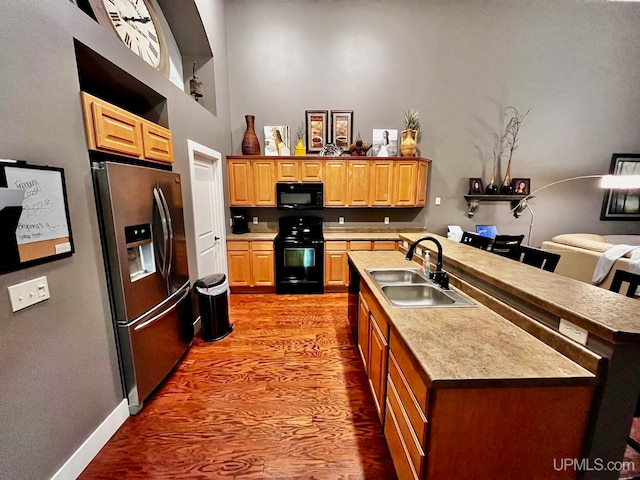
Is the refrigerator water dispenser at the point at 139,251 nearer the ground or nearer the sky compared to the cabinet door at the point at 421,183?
nearer the ground

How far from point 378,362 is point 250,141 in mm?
3618

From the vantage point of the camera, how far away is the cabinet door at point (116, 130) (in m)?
1.57

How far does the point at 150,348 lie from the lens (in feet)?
6.40

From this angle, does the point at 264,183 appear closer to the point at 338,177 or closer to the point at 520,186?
the point at 338,177

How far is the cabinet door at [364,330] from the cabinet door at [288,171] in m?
→ 2.46

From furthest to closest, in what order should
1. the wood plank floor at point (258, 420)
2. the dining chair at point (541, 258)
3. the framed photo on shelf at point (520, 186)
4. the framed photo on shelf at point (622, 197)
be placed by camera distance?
the framed photo on shelf at point (622, 197) < the framed photo on shelf at point (520, 186) < the dining chair at point (541, 258) < the wood plank floor at point (258, 420)

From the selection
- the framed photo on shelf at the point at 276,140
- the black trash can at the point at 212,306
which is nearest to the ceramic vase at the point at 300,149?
the framed photo on shelf at the point at 276,140

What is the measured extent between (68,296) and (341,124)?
4.03 m

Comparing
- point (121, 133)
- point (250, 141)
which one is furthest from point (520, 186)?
point (121, 133)

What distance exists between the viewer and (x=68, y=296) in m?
1.43

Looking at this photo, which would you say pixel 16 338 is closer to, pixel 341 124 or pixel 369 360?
pixel 369 360

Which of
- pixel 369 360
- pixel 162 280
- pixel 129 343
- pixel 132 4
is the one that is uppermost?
pixel 132 4

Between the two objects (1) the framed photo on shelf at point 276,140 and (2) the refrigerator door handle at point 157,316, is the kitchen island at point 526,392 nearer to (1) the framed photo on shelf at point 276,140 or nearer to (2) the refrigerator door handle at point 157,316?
(2) the refrigerator door handle at point 157,316

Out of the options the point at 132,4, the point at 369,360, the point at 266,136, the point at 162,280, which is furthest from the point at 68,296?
the point at 266,136
